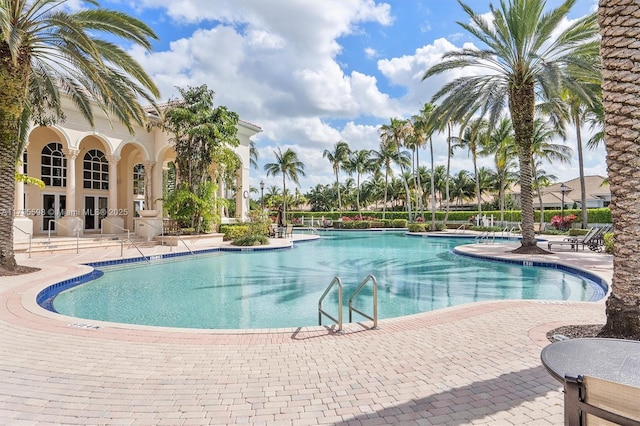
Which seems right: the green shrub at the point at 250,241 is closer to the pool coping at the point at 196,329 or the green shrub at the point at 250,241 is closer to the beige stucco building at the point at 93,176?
the pool coping at the point at 196,329

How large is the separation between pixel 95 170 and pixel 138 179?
299 centimetres

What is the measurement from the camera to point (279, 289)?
10.4 m

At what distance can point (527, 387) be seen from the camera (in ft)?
12.2

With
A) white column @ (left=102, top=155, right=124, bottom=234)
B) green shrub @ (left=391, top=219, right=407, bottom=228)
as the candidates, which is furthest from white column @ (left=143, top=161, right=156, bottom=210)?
green shrub @ (left=391, top=219, right=407, bottom=228)

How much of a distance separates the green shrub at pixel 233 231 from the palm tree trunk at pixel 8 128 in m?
12.2

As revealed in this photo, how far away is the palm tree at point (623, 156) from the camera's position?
4.70 meters

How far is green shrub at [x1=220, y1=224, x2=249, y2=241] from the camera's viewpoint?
2234 cm

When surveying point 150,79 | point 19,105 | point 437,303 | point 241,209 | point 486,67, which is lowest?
point 437,303

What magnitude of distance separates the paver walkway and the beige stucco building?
1514cm

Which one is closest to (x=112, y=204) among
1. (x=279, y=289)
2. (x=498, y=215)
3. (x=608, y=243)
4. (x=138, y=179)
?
(x=138, y=179)

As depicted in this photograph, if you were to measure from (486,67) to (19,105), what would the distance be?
16.8 meters

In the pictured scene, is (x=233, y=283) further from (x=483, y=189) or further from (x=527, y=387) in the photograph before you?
(x=483, y=189)

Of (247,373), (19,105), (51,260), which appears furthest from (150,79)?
(247,373)

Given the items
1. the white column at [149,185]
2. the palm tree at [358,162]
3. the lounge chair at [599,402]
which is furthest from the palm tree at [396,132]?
the lounge chair at [599,402]
